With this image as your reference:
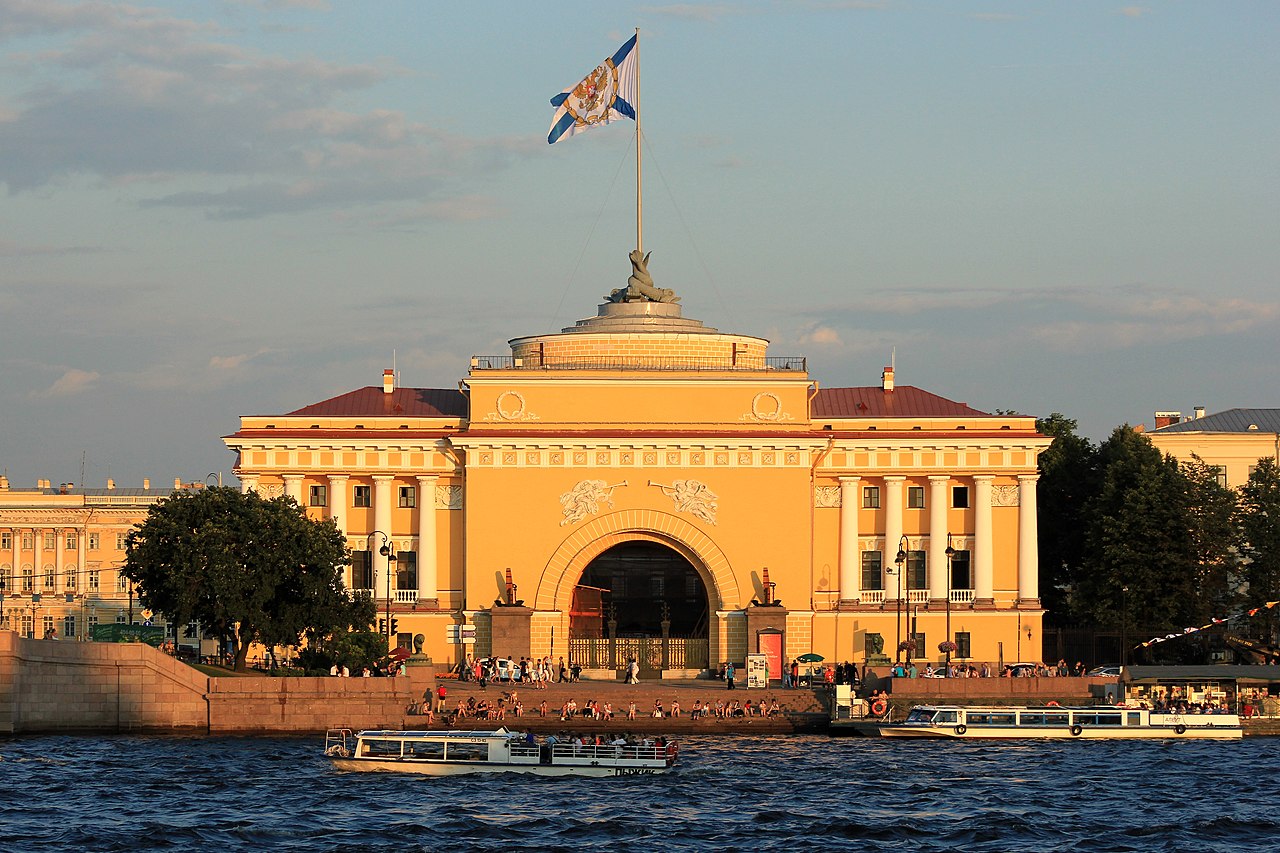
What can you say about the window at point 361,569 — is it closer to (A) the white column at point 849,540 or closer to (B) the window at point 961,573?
(A) the white column at point 849,540

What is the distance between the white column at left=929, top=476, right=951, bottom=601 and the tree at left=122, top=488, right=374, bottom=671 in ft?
75.2

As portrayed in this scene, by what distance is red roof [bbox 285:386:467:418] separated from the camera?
88312mm

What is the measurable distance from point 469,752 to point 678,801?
27.5 feet

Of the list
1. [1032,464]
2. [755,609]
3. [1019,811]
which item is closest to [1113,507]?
[1032,464]

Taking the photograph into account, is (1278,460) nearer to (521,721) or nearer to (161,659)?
(521,721)

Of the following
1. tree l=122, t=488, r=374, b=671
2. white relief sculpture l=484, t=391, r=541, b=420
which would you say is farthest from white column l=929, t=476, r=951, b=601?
tree l=122, t=488, r=374, b=671

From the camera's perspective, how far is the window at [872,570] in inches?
3467

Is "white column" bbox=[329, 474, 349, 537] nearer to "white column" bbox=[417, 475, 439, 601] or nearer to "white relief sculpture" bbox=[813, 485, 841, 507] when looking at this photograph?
"white column" bbox=[417, 475, 439, 601]

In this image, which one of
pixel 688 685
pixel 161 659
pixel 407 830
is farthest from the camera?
pixel 688 685

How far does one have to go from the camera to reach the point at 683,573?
89312 millimetres

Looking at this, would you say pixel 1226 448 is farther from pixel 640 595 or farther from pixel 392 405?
pixel 392 405

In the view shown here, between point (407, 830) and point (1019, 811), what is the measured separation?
15100mm

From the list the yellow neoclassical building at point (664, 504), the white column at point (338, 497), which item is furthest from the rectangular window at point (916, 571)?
the white column at point (338, 497)

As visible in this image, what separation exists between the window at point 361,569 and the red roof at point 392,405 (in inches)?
213
